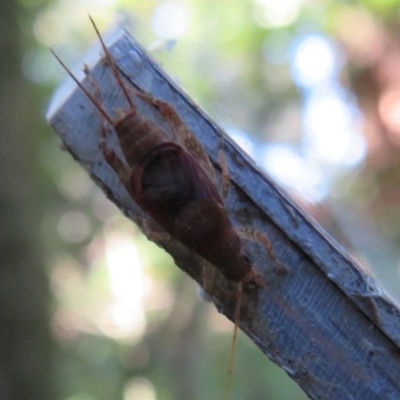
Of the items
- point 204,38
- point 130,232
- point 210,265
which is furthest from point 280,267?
point 204,38

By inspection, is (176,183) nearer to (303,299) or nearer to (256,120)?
(303,299)

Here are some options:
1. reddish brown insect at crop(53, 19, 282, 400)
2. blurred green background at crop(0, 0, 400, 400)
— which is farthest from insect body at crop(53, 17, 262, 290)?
blurred green background at crop(0, 0, 400, 400)

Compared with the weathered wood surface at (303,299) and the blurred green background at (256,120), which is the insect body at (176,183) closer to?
the weathered wood surface at (303,299)

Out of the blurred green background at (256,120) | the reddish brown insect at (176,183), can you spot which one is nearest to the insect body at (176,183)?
the reddish brown insect at (176,183)

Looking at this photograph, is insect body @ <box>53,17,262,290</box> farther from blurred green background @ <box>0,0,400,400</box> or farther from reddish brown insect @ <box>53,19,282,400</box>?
blurred green background @ <box>0,0,400,400</box>

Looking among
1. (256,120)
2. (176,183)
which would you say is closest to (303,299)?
(176,183)
